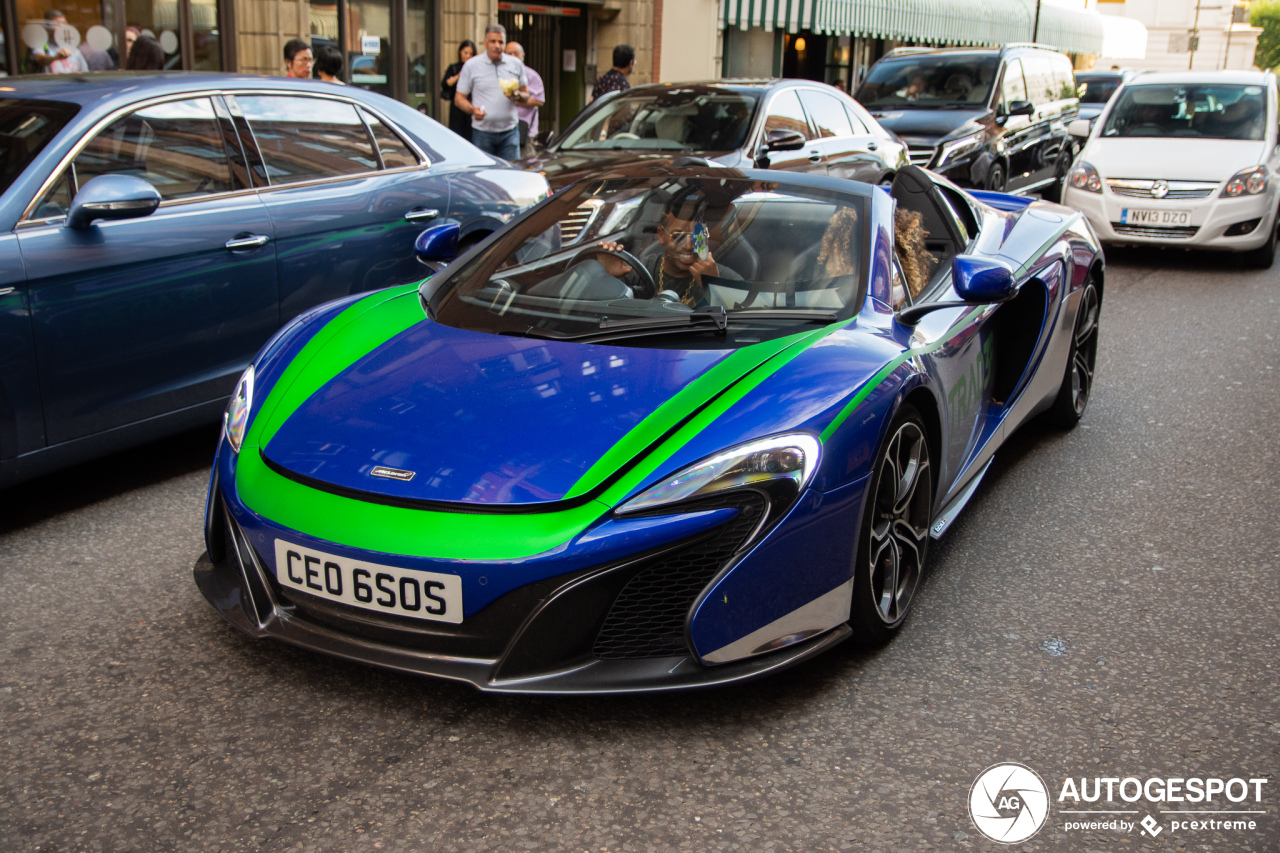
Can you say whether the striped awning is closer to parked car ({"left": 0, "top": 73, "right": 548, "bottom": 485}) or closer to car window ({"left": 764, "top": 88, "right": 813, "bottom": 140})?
car window ({"left": 764, "top": 88, "right": 813, "bottom": 140})

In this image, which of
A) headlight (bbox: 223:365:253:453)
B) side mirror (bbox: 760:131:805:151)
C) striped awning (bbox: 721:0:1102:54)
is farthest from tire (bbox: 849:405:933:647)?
striped awning (bbox: 721:0:1102:54)

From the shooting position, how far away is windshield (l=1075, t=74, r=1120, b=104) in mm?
22984

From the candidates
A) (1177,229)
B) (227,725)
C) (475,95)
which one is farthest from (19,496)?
(1177,229)

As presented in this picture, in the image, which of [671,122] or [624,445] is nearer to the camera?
[624,445]

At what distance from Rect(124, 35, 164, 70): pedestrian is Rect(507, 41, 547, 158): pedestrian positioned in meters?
3.16

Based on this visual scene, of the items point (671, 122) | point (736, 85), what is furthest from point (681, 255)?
point (736, 85)

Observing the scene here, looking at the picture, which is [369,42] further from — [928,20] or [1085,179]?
[928,20]

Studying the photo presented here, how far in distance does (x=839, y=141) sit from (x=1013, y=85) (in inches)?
176

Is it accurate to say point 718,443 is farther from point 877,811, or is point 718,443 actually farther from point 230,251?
point 230,251

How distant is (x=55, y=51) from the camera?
10.8m

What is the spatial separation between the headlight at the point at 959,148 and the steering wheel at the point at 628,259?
7.61 meters

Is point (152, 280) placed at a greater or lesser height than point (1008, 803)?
greater

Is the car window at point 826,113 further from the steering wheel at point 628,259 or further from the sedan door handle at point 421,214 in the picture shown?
the steering wheel at point 628,259

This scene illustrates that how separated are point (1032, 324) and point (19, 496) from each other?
375 centimetres
